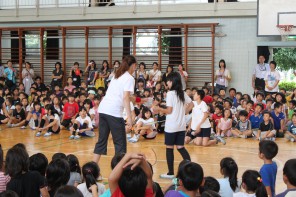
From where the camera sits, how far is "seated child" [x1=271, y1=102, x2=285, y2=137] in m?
11.9

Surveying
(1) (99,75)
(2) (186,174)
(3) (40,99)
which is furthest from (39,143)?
(2) (186,174)

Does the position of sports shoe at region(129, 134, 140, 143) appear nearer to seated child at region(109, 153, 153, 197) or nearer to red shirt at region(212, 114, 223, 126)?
red shirt at region(212, 114, 223, 126)

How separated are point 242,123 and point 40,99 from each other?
19.9 feet

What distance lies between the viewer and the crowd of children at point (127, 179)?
2.58 metres

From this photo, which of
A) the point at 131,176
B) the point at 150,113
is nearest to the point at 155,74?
the point at 150,113

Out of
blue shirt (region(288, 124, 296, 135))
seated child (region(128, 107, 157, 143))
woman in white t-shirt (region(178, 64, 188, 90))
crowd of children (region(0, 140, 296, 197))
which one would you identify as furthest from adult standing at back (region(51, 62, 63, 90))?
crowd of children (region(0, 140, 296, 197))

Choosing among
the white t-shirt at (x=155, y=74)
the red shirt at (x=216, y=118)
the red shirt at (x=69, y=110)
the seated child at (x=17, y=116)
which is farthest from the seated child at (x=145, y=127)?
the white t-shirt at (x=155, y=74)

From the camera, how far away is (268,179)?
4734mm

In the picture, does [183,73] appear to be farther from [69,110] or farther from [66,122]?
[66,122]

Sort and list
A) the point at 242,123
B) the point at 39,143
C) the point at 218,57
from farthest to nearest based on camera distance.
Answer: the point at 218,57, the point at 242,123, the point at 39,143

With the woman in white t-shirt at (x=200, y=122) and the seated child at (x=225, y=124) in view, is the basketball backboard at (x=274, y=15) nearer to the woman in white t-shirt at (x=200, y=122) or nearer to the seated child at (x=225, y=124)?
the seated child at (x=225, y=124)

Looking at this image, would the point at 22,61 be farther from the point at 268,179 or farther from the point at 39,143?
the point at 268,179

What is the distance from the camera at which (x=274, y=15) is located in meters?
14.7

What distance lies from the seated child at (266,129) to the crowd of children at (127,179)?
661cm
